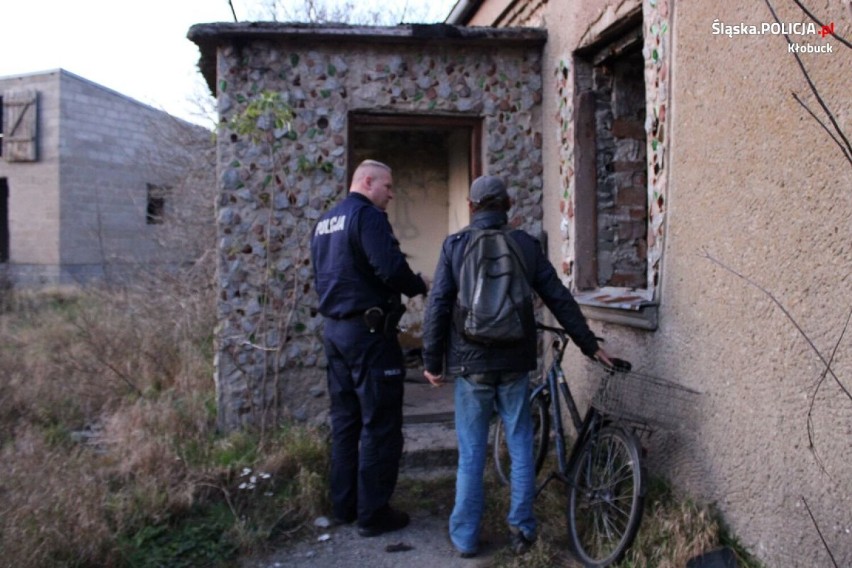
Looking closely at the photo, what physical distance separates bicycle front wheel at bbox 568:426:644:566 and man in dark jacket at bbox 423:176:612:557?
0.26 metres

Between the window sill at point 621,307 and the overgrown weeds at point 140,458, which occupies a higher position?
the window sill at point 621,307

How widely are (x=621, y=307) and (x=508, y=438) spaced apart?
105 centimetres

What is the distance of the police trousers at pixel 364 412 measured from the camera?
13.9 feet

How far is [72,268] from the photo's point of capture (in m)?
16.3

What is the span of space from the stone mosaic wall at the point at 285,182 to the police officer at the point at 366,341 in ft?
4.12

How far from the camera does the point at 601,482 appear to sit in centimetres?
381

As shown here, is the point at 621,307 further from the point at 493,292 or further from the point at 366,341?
the point at 366,341

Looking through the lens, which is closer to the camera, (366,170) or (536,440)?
(366,170)

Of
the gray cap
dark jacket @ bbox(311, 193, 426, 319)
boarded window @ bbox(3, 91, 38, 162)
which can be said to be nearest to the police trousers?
dark jacket @ bbox(311, 193, 426, 319)

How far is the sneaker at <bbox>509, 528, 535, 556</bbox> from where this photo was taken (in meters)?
3.83

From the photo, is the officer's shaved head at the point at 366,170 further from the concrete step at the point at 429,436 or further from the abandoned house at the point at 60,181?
the abandoned house at the point at 60,181

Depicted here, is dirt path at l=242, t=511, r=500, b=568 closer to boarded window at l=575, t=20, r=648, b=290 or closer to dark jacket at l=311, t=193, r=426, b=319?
dark jacket at l=311, t=193, r=426, b=319

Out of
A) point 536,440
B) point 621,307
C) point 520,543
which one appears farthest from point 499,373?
point 536,440

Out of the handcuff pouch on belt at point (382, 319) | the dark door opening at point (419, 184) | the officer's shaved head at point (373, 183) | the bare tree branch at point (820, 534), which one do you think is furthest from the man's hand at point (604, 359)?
the dark door opening at point (419, 184)
